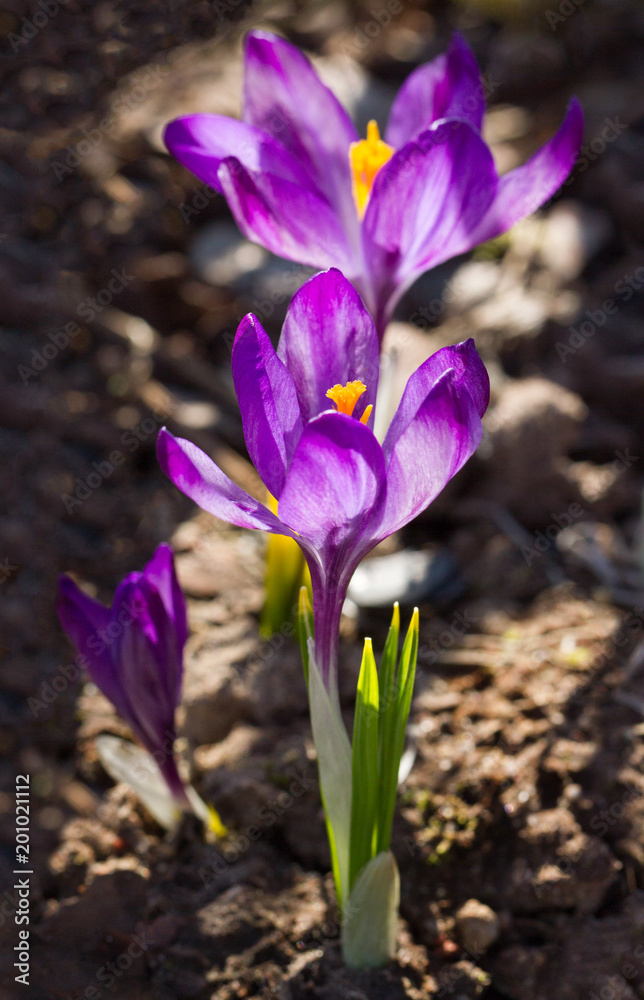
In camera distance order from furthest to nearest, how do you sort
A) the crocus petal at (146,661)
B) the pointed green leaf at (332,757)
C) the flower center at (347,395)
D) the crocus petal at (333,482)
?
1. the crocus petal at (146,661)
2. the pointed green leaf at (332,757)
3. the flower center at (347,395)
4. the crocus petal at (333,482)

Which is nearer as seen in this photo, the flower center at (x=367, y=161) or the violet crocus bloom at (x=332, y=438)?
the violet crocus bloom at (x=332, y=438)

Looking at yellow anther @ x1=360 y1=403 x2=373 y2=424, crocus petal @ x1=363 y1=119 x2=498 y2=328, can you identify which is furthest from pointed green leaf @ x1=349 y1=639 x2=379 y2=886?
crocus petal @ x1=363 y1=119 x2=498 y2=328

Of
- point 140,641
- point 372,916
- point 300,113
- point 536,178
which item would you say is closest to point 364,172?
point 300,113

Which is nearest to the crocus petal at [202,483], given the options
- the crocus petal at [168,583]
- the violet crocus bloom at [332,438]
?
the violet crocus bloom at [332,438]

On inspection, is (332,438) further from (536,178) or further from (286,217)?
(536,178)

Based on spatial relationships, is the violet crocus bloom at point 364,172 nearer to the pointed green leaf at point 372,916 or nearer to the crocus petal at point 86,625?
the crocus petal at point 86,625

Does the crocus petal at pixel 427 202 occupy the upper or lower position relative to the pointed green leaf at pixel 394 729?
upper

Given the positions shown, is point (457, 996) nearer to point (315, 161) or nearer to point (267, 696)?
point (267, 696)
